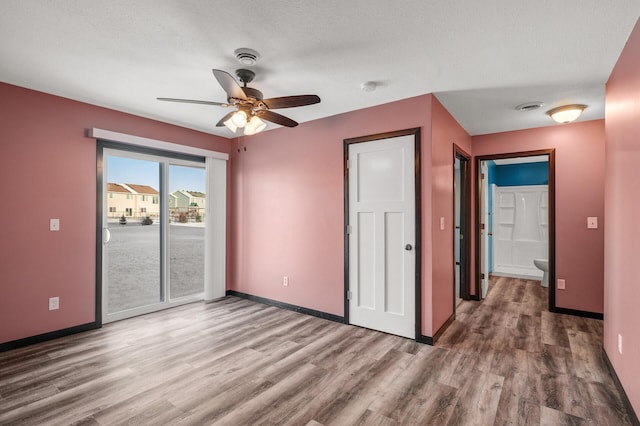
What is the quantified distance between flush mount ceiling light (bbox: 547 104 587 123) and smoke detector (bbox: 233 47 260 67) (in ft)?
10.8

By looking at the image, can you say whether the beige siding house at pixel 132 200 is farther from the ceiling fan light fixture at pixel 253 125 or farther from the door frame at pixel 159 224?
the ceiling fan light fixture at pixel 253 125

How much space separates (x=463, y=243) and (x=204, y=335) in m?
3.76

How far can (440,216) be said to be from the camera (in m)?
3.34

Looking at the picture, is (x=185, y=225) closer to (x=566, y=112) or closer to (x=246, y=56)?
(x=246, y=56)

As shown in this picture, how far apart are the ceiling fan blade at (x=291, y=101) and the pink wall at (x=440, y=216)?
1338mm

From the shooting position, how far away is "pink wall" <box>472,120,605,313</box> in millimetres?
3863

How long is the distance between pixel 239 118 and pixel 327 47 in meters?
0.91

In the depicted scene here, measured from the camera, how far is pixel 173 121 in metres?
4.10

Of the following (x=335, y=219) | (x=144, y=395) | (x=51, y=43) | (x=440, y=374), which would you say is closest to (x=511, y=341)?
(x=440, y=374)

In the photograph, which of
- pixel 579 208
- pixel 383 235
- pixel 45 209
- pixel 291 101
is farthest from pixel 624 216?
pixel 45 209

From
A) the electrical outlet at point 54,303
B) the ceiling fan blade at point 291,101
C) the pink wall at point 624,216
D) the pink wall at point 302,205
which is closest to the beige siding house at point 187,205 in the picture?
the pink wall at point 302,205

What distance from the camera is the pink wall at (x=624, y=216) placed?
1.90 meters

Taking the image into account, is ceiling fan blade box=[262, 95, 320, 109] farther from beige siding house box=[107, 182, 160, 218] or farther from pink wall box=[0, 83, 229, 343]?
beige siding house box=[107, 182, 160, 218]

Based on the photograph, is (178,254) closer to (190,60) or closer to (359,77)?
(190,60)
